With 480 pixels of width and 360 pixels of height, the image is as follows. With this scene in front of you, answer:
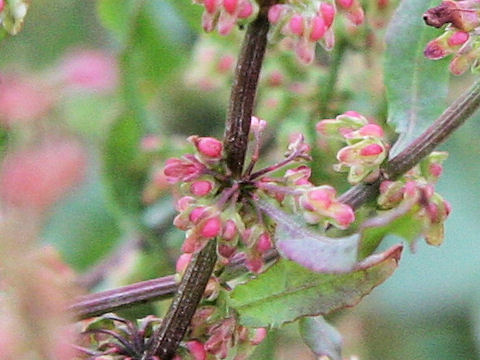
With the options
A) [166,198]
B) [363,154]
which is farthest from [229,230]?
[166,198]

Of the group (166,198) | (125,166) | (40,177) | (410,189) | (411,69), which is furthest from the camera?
(166,198)

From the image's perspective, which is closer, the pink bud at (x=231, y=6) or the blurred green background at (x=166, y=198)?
the pink bud at (x=231, y=6)

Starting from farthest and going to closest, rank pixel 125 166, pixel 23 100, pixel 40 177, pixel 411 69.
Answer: pixel 125 166, pixel 411 69, pixel 23 100, pixel 40 177

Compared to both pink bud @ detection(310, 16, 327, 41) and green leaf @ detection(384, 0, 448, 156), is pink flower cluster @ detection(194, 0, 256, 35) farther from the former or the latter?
green leaf @ detection(384, 0, 448, 156)

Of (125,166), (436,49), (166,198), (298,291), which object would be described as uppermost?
(436,49)

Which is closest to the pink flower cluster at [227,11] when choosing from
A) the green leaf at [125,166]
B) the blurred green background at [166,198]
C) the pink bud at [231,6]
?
the pink bud at [231,6]

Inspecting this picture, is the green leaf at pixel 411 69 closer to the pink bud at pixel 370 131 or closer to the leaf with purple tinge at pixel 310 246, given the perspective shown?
the pink bud at pixel 370 131

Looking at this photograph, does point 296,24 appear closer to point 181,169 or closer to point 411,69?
point 181,169
